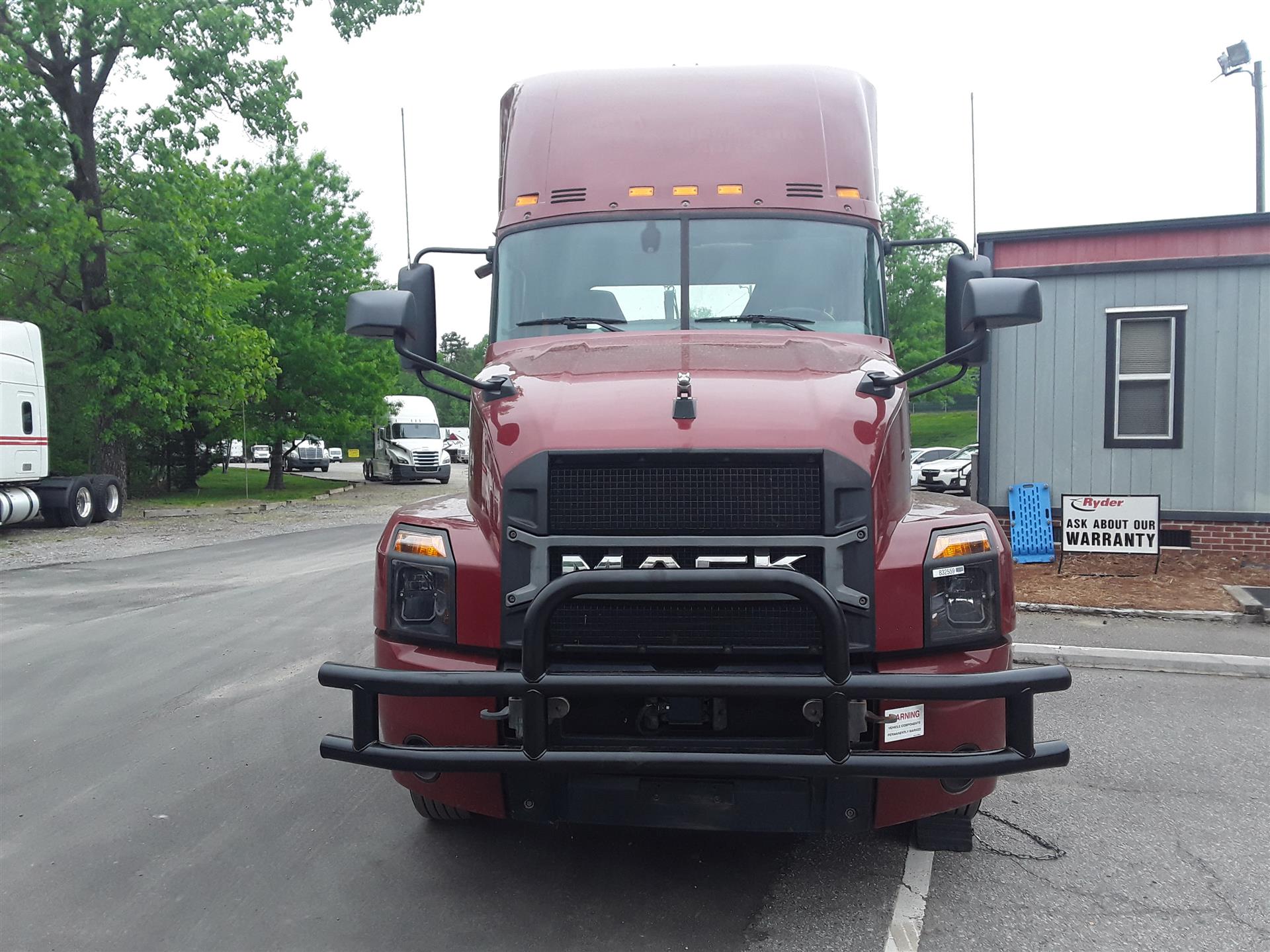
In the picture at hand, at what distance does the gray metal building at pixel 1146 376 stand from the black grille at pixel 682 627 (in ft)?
30.7

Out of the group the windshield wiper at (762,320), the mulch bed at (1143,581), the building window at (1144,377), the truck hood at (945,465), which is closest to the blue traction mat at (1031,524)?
the mulch bed at (1143,581)

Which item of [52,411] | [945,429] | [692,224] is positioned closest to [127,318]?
[52,411]

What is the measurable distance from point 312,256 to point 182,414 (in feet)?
25.0

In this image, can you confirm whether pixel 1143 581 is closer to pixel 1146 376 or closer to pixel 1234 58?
pixel 1146 376

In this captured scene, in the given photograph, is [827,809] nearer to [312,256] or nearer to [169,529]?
[169,529]

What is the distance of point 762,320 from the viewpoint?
180 inches

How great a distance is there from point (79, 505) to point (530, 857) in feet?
60.3

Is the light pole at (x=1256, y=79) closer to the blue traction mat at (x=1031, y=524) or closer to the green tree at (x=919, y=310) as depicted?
the green tree at (x=919, y=310)

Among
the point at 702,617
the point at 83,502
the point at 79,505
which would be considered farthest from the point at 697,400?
the point at 83,502

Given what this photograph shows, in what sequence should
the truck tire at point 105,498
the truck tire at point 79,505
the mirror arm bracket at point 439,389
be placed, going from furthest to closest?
the truck tire at point 105,498 < the truck tire at point 79,505 < the mirror arm bracket at point 439,389

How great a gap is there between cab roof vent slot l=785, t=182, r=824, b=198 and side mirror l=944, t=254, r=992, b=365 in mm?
753

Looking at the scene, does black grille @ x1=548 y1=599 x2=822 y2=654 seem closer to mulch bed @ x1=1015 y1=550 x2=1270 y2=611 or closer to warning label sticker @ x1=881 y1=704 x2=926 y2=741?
warning label sticker @ x1=881 y1=704 x2=926 y2=741

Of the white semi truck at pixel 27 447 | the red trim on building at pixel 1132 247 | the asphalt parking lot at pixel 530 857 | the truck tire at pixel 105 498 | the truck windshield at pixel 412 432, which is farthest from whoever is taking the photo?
the truck windshield at pixel 412 432

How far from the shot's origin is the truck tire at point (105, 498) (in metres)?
19.7
